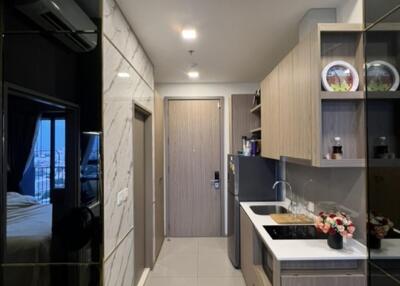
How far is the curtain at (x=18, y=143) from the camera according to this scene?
59.9 inches

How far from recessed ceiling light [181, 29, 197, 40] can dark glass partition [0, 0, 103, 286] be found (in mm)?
997

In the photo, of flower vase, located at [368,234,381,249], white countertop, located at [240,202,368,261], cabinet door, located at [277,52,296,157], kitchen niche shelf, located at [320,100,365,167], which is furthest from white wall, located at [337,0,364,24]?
white countertop, located at [240,202,368,261]

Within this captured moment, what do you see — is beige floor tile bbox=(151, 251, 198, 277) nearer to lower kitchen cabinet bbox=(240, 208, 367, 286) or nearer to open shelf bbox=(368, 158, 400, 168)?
lower kitchen cabinet bbox=(240, 208, 367, 286)

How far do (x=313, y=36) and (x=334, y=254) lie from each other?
1.45 metres

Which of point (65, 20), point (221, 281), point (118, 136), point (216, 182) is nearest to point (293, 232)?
point (221, 281)

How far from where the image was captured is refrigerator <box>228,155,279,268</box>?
351cm

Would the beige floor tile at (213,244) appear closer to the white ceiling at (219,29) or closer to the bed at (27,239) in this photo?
the white ceiling at (219,29)

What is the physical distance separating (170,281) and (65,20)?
2940mm

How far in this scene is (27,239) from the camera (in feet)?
5.21

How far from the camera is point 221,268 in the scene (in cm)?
358

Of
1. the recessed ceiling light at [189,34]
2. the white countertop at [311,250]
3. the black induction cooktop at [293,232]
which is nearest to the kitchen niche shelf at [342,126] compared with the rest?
the white countertop at [311,250]

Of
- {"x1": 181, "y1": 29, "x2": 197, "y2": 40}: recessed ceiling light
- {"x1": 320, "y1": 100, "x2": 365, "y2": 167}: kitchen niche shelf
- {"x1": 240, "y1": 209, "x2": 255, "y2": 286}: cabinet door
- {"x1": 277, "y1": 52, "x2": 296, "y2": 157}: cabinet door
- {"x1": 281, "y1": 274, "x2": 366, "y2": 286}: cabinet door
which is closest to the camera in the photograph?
{"x1": 281, "y1": 274, "x2": 366, "y2": 286}: cabinet door

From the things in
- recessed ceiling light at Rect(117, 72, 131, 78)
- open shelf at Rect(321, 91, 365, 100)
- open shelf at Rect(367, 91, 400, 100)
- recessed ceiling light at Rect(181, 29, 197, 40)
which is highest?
recessed ceiling light at Rect(181, 29, 197, 40)

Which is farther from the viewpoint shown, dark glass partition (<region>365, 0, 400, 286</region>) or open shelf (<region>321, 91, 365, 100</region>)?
open shelf (<region>321, 91, 365, 100</region>)
